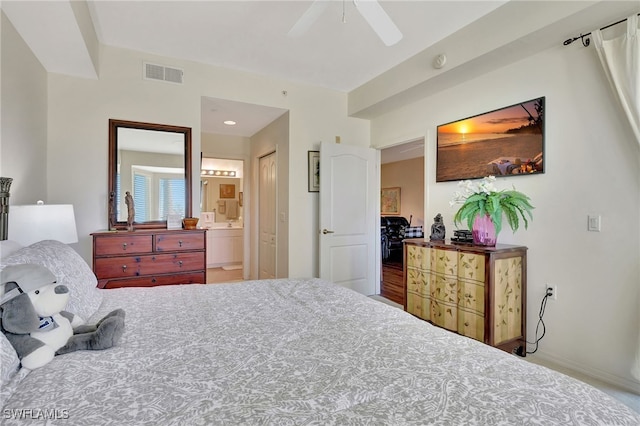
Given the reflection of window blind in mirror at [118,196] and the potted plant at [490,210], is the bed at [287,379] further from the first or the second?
the reflection of window blind in mirror at [118,196]

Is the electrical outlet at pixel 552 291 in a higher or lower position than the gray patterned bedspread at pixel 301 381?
lower

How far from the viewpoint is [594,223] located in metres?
2.26

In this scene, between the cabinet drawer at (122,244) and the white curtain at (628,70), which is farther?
the cabinet drawer at (122,244)

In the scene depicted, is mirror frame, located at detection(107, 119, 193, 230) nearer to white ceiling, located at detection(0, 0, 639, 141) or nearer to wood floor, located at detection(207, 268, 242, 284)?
white ceiling, located at detection(0, 0, 639, 141)

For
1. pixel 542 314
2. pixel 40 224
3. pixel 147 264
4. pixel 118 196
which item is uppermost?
pixel 118 196

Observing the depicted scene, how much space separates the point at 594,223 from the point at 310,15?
243 centimetres

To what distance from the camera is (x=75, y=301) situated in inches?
52.5

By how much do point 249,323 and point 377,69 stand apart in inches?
128

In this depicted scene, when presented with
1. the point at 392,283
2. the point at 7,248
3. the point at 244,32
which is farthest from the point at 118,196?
the point at 392,283

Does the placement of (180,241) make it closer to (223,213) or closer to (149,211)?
(149,211)

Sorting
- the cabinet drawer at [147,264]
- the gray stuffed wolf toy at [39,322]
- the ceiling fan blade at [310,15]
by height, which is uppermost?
the ceiling fan blade at [310,15]

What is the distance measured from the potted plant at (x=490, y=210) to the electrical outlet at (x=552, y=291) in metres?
0.50

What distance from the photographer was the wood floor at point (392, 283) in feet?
14.2

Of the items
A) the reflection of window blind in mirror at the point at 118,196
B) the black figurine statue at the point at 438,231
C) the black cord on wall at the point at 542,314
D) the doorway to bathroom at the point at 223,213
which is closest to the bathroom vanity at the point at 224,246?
the doorway to bathroom at the point at 223,213
